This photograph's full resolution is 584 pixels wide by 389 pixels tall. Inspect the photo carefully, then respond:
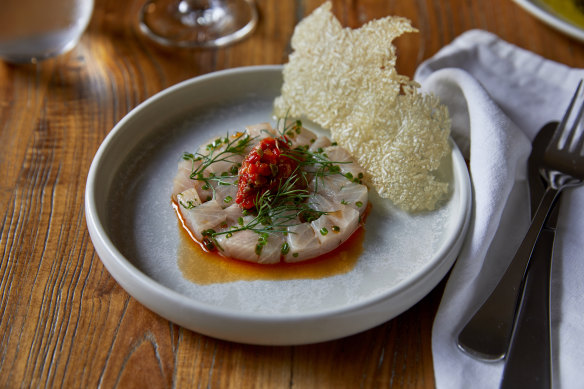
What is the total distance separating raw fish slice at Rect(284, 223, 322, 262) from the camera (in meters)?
1.84

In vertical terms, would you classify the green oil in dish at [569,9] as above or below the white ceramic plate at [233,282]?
above

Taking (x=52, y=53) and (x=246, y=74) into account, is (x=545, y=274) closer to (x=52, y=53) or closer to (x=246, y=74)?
(x=246, y=74)

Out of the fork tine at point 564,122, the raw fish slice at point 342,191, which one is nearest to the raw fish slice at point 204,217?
the raw fish slice at point 342,191

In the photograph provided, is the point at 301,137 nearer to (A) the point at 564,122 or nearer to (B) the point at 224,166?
(B) the point at 224,166

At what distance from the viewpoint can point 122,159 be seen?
2203 mm

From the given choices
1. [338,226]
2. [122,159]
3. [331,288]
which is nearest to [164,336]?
[331,288]

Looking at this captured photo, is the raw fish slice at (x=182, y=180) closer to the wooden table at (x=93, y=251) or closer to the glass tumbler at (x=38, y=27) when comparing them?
the wooden table at (x=93, y=251)

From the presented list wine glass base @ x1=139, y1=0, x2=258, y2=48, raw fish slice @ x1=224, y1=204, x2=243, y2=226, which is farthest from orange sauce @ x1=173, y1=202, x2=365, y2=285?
wine glass base @ x1=139, y1=0, x2=258, y2=48

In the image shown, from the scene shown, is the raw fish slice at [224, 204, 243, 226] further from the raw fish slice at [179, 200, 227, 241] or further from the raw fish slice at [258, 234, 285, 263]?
the raw fish slice at [258, 234, 285, 263]

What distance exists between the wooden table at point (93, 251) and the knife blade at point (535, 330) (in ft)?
0.77

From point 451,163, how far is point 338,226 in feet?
1.83

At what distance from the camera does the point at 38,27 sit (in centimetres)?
280

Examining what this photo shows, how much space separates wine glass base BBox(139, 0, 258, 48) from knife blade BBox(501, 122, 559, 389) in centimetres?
184

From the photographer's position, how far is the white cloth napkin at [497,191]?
169 centimetres
